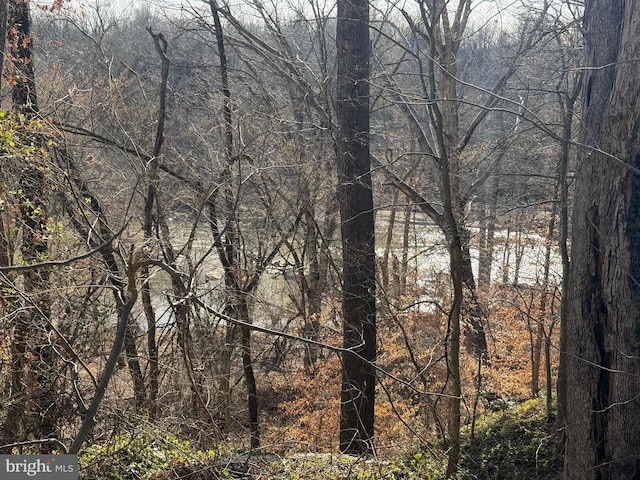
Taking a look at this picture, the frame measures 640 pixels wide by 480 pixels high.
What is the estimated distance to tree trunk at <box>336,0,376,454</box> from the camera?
A: 7.92 m

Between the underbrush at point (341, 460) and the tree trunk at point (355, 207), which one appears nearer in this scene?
the underbrush at point (341, 460)

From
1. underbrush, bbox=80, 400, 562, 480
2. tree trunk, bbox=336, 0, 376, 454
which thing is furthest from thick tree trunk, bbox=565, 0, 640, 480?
tree trunk, bbox=336, 0, 376, 454

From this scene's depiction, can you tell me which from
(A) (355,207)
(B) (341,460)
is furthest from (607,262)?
(A) (355,207)

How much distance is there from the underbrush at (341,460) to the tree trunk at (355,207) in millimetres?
1171

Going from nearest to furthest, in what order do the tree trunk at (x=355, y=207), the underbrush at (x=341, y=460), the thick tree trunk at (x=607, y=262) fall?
1. the thick tree trunk at (x=607, y=262)
2. the underbrush at (x=341, y=460)
3. the tree trunk at (x=355, y=207)

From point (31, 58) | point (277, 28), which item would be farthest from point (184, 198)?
point (277, 28)

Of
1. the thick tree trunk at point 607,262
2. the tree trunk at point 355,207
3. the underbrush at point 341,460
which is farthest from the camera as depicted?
the tree trunk at point 355,207

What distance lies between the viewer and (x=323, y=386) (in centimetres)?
1050

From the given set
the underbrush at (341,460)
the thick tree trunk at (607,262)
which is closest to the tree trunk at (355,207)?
the underbrush at (341,460)

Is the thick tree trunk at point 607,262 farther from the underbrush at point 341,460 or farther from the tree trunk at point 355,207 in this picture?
the tree trunk at point 355,207

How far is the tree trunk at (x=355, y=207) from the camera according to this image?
7.92 metres

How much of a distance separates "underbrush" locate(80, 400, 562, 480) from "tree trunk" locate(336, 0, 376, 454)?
46.1 inches

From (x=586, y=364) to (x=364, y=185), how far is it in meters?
3.83

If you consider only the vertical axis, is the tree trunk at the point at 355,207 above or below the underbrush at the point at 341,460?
above
